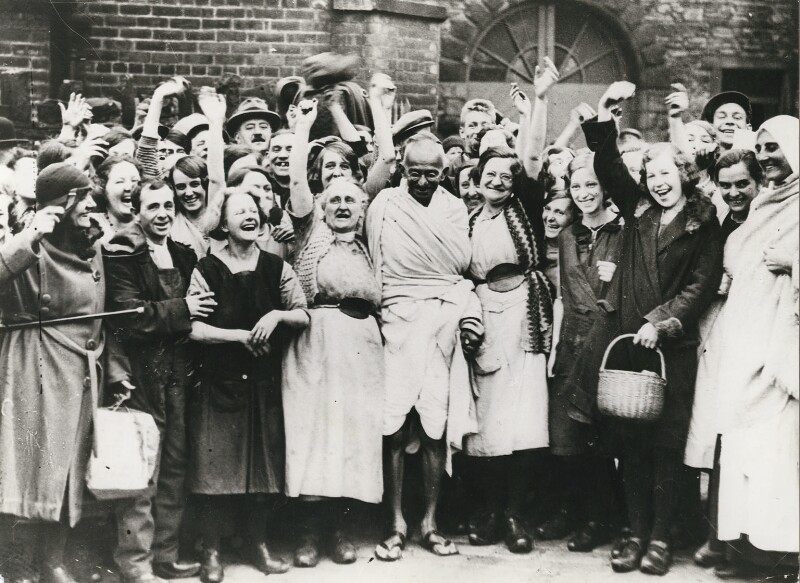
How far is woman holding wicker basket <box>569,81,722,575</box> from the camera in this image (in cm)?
493

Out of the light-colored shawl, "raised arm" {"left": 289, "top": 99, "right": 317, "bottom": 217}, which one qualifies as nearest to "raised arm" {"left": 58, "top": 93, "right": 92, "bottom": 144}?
"raised arm" {"left": 289, "top": 99, "right": 317, "bottom": 217}

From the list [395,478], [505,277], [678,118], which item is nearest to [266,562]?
[395,478]

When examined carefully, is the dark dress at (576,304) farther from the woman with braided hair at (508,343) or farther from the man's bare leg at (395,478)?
→ the man's bare leg at (395,478)

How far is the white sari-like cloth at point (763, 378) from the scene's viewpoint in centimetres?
466

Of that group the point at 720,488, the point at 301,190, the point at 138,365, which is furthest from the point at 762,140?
the point at 138,365

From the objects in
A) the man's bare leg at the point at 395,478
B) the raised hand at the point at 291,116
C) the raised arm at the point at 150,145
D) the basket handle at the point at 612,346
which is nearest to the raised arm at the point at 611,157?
the basket handle at the point at 612,346

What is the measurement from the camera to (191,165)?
5051mm

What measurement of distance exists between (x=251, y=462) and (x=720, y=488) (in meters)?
2.55

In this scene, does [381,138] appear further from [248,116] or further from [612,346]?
[612,346]

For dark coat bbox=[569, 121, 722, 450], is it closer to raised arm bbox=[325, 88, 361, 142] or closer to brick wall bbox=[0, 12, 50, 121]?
raised arm bbox=[325, 88, 361, 142]

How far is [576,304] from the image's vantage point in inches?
205

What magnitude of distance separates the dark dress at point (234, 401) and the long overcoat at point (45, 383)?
1.83 feet

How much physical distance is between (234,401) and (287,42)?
406cm

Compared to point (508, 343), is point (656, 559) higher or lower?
lower
